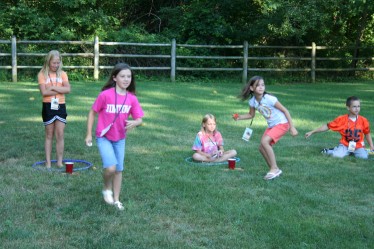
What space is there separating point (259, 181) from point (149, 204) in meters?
1.73

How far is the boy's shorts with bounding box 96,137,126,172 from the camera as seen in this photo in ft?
18.4

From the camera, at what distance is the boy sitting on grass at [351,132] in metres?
8.63

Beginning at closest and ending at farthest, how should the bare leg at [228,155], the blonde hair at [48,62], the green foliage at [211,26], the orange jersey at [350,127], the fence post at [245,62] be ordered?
the blonde hair at [48,62] < the bare leg at [228,155] < the orange jersey at [350,127] < the green foliage at [211,26] < the fence post at [245,62]

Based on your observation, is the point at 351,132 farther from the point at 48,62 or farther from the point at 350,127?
the point at 48,62

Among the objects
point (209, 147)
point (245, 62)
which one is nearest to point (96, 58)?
point (245, 62)

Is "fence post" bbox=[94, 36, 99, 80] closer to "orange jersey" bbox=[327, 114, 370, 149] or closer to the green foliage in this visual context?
the green foliage

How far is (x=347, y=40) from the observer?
26312 mm

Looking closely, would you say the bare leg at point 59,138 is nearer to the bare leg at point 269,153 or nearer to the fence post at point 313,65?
the bare leg at point 269,153

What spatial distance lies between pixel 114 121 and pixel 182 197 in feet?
3.83

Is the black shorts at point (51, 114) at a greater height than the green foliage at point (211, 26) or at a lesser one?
lesser

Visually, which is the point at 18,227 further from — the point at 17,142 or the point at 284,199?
the point at 17,142

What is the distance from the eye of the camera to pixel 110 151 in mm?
5668

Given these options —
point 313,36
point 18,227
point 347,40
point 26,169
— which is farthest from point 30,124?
point 347,40

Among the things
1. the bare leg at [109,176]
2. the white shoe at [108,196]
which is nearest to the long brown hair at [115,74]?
the bare leg at [109,176]
